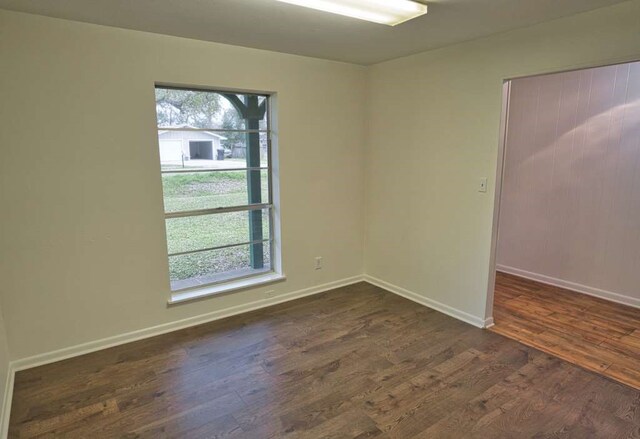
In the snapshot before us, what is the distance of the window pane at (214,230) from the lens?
3.29 meters

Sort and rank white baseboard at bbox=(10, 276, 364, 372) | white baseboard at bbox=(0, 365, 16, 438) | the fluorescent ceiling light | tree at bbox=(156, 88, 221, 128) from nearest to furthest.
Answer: white baseboard at bbox=(0, 365, 16, 438) → the fluorescent ceiling light → white baseboard at bbox=(10, 276, 364, 372) → tree at bbox=(156, 88, 221, 128)

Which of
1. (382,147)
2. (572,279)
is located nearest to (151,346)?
(382,147)

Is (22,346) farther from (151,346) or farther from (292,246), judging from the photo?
(292,246)

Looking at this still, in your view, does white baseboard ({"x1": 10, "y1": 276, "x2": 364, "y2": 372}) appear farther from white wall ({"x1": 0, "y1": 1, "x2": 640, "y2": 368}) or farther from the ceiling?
the ceiling

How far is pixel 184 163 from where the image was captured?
322 cm

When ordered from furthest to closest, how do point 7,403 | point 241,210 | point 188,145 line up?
point 241,210 < point 188,145 < point 7,403

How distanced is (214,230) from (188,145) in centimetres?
76

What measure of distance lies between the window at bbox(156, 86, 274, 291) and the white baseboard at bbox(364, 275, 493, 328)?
3.99 feet

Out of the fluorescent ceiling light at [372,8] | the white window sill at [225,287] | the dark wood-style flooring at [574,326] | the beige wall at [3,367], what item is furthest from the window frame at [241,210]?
the dark wood-style flooring at [574,326]

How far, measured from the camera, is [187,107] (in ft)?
10.4

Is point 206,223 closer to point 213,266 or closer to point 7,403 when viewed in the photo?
point 213,266

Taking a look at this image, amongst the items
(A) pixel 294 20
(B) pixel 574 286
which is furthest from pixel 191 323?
(B) pixel 574 286

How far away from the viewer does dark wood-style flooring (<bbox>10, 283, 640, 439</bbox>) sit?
2.11 metres

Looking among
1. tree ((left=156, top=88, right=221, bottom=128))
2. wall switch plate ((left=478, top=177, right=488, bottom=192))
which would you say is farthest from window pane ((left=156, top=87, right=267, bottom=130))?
wall switch plate ((left=478, top=177, right=488, bottom=192))
